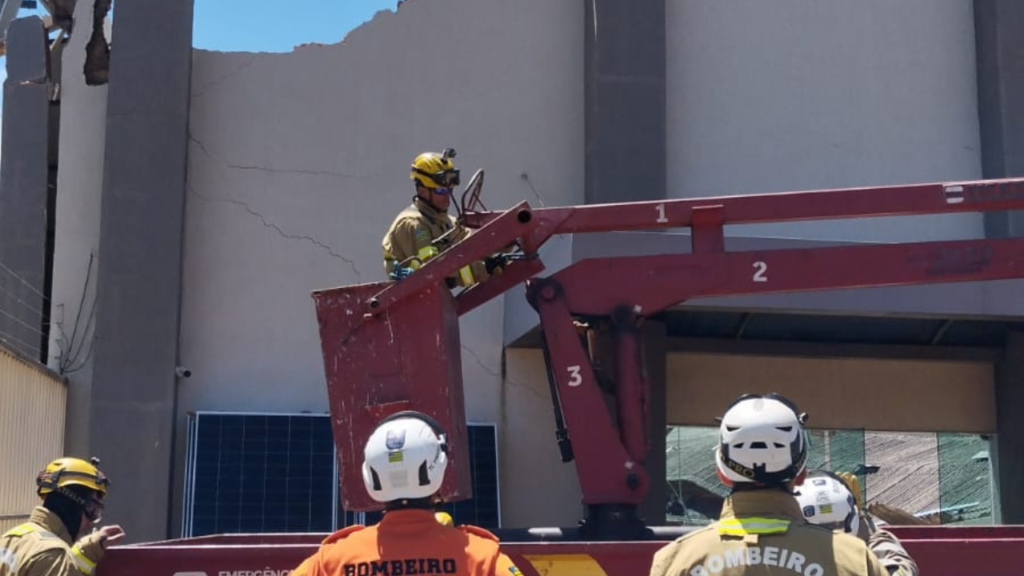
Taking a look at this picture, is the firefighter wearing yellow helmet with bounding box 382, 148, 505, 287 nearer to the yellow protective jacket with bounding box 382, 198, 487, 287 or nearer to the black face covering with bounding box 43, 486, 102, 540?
the yellow protective jacket with bounding box 382, 198, 487, 287

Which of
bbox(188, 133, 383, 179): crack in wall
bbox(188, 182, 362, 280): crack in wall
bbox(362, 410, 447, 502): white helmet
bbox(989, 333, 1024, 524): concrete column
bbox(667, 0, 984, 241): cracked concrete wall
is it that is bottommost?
bbox(362, 410, 447, 502): white helmet

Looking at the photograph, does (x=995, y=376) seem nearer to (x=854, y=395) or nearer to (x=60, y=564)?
(x=854, y=395)

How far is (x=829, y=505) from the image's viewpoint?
4.65 metres

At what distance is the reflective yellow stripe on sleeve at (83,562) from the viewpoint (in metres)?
5.39

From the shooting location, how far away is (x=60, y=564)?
5270 millimetres

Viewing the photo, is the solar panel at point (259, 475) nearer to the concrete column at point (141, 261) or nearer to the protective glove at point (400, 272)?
the concrete column at point (141, 261)

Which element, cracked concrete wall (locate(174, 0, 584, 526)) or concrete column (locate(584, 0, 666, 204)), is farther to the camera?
concrete column (locate(584, 0, 666, 204))

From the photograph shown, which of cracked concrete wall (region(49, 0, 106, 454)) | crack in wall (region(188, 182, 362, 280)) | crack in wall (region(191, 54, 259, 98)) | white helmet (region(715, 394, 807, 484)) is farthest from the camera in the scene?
crack in wall (region(191, 54, 259, 98))

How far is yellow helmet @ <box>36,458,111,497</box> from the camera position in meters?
5.59

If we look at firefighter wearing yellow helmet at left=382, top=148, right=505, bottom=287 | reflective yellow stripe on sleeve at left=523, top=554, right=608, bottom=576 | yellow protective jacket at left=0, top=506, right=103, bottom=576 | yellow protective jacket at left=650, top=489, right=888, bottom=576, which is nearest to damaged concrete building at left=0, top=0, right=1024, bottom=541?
firefighter wearing yellow helmet at left=382, top=148, right=505, bottom=287

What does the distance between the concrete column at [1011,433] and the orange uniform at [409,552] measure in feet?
36.5

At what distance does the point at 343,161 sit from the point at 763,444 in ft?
32.5

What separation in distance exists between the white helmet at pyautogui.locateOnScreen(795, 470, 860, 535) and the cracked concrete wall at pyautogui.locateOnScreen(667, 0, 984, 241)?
858cm

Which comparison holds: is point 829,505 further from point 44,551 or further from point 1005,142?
point 1005,142
